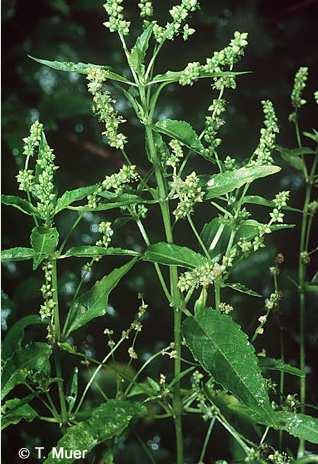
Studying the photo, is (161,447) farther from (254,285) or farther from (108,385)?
(254,285)

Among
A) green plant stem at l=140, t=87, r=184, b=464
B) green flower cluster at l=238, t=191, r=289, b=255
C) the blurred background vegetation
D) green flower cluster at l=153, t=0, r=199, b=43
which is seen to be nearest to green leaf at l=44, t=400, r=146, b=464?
green plant stem at l=140, t=87, r=184, b=464

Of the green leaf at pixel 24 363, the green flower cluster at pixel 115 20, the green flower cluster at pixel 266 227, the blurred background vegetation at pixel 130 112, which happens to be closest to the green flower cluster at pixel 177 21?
the green flower cluster at pixel 115 20

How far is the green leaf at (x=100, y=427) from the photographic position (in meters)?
0.51

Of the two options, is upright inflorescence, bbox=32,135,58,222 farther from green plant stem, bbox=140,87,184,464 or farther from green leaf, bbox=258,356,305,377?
green leaf, bbox=258,356,305,377

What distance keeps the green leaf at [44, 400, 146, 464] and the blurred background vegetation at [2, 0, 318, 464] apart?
376 mm

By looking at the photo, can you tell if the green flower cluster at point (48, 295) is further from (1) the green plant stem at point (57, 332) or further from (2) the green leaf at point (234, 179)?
(2) the green leaf at point (234, 179)

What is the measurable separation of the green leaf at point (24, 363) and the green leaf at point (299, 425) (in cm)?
17

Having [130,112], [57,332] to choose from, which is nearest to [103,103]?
[57,332]

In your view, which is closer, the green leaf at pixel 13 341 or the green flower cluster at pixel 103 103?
the green flower cluster at pixel 103 103

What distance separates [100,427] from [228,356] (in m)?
0.11

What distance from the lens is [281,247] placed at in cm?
102

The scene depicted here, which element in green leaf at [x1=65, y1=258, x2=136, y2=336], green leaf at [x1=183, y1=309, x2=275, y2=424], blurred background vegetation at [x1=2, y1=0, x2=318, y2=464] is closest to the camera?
green leaf at [x1=183, y1=309, x2=275, y2=424]

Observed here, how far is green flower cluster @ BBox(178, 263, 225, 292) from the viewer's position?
51 centimetres

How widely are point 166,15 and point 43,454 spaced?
0.52m
